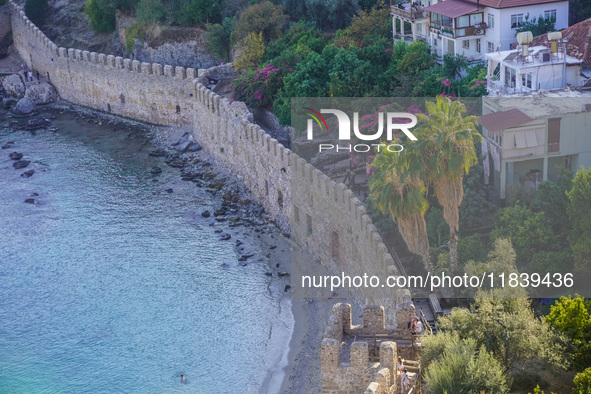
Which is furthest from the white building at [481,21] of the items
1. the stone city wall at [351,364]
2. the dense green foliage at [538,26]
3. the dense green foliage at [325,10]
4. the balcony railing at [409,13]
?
the stone city wall at [351,364]

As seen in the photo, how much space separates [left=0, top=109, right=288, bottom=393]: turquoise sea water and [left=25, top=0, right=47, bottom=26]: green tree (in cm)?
2092

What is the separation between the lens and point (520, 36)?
1668 inches

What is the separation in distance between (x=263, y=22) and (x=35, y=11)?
23468mm

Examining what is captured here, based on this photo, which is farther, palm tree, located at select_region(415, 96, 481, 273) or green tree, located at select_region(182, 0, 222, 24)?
green tree, located at select_region(182, 0, 222, 24)

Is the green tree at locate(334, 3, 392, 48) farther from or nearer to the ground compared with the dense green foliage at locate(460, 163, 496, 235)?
farther from the ground

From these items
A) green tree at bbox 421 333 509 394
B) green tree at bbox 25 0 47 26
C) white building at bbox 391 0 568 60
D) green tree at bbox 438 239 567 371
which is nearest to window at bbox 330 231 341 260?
green tree at bbox 438 239 567 371

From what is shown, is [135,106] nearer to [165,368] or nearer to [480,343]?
[165,368]

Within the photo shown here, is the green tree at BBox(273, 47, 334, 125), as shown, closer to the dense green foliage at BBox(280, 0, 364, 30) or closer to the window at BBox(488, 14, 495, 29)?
the dense green foliage at BBox(280, 0, 364, 30)

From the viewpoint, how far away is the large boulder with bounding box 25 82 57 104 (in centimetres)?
6800

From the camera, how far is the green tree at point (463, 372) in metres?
24.8

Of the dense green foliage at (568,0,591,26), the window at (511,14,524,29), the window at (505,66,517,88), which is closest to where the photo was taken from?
the window at (505,66,517,88)

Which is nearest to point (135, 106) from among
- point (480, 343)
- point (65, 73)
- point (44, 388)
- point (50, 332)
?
point (65, 73)

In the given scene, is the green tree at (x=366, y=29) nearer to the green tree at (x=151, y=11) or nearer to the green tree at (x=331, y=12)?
the green tree at (x=331, y=12)

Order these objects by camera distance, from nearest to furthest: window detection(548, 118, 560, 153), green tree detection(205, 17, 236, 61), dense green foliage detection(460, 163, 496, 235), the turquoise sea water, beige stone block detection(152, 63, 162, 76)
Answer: the turquoise sea water < dense green foliage detection(460, 163, 496, 235) < window detection(548, 118, 560, 153) < beige stone block detection(152, 63, 162, 76) < green tree detection(205, 17, 236, 61)
